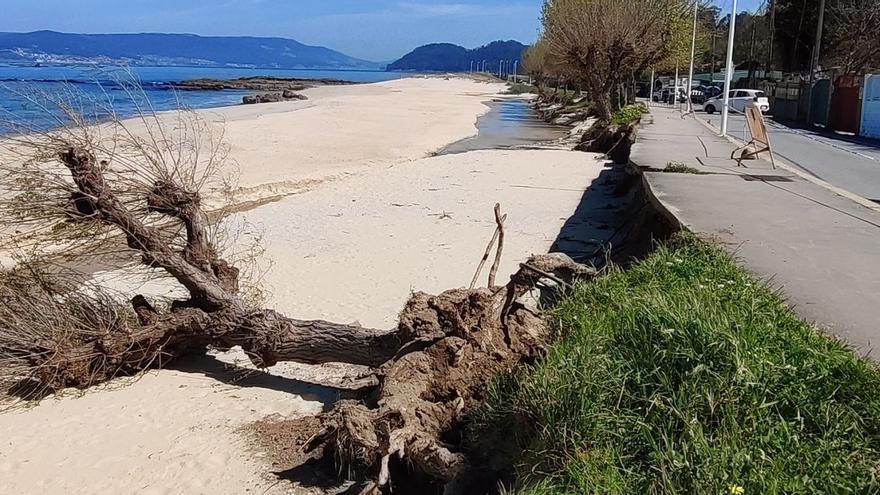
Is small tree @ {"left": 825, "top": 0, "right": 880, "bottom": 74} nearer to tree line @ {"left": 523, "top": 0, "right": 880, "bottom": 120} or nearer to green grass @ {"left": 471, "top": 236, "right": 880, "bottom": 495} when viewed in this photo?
tree line @ {"left": 523, "top": 0, "right": 880, "bottom": 120}

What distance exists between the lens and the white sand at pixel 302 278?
529cm

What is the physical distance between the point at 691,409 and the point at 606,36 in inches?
1077

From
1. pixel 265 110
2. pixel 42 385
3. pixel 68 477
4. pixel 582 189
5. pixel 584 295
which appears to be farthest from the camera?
pixel 265 110

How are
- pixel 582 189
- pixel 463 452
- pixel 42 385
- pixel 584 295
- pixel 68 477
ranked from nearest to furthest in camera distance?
1. pixel 463 452
2. pixel 68 477
3. pixel 584 295
4. pixel 42 385
5. pixel 582 189

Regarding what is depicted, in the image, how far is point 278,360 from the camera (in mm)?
6629

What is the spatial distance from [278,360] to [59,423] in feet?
5.86

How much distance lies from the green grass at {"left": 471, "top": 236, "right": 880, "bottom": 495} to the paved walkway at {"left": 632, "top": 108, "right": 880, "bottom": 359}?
2.00 ft

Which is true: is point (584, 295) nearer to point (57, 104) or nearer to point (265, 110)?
point (57, 104)

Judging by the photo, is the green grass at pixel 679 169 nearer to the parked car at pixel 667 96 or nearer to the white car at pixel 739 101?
the white car at pixel 739 101

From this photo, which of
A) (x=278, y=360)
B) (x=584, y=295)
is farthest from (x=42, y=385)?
(x=584, y=295)

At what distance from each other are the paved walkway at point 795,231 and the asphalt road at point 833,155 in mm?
2011

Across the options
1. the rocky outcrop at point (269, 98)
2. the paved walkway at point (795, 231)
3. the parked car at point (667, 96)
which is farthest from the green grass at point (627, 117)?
the rocky outcrop at point (269, 98)

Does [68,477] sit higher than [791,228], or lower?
lower

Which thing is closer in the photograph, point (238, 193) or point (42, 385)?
point (42, 385)
